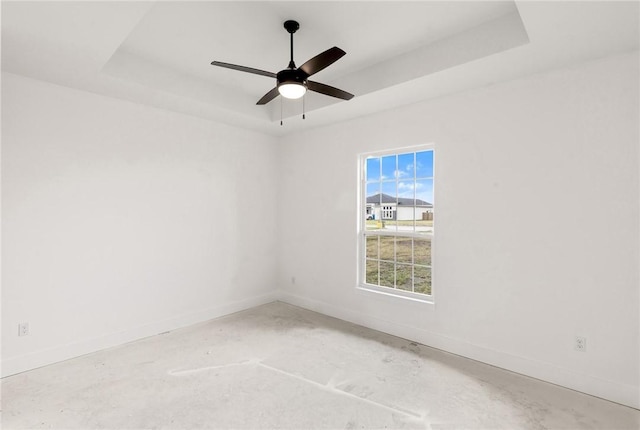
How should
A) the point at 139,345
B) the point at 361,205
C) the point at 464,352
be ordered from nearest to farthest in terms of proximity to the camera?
the point at 464,352 < the point at 139,345 < the point at 361,205

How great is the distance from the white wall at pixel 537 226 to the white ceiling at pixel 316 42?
0.85 feet

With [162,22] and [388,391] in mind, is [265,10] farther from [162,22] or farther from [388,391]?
[388,391]

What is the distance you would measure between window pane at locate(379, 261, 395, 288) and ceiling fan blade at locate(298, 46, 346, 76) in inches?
96.1

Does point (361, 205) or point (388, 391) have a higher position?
point (361, 205)

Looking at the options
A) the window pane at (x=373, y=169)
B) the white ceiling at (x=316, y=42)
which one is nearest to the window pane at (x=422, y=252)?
the window pane at (x=373, y=169)

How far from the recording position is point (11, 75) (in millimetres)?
2709

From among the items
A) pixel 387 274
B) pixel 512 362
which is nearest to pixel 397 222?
pixel 387 274

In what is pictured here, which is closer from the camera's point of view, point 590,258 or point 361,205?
point 590,258

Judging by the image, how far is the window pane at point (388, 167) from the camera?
12.5 feet

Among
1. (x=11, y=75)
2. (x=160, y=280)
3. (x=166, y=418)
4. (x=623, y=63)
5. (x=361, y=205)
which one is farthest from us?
(x=361, y=205)

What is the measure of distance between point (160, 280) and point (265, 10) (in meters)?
3.04

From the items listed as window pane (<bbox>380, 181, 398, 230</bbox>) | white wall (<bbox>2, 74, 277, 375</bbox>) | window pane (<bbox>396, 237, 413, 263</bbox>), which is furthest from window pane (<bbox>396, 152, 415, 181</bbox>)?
white wall (<bbox>2, 74, 277, 375</bbox>)

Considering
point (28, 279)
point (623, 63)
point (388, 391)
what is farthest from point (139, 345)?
point (623, 63)

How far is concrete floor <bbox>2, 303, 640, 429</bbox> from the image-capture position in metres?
2.14
